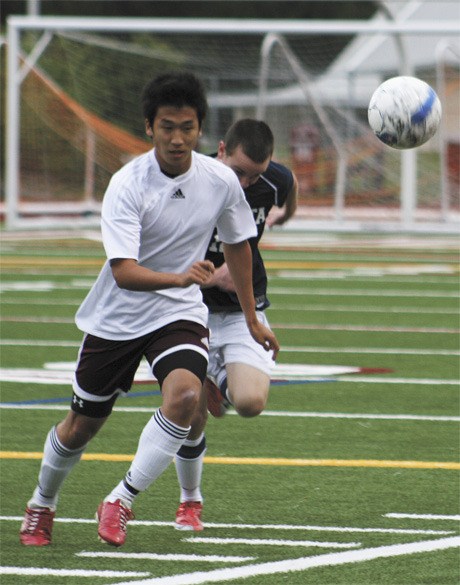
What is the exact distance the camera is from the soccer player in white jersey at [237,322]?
22.6 feet

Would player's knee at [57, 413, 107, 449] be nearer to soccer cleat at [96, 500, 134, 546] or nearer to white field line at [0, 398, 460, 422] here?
soccer cleat at [96, 500, 134, 546]

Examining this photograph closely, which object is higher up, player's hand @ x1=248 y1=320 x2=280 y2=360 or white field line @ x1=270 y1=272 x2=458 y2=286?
player's hand @ x1=248 y1=320 x2=280 y2=360

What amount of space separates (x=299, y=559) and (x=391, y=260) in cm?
1778

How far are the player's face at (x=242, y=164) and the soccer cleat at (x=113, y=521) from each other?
1957 mm

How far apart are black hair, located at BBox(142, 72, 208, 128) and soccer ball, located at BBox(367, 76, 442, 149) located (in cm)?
151

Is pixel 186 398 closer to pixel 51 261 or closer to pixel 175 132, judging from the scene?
pixel 175 132

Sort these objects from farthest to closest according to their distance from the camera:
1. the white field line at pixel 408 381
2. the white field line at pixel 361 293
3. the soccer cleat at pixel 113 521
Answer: the white field line at pixel 361 293 → the white field line at pixel 408 381 → the soccer cleat at pixel 113 521

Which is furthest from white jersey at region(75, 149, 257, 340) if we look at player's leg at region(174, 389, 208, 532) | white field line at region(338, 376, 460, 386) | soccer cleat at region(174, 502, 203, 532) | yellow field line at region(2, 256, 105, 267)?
yellow field line at region(2, 256, 105, 267)

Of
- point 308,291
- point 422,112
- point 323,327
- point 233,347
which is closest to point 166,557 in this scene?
point 233,347

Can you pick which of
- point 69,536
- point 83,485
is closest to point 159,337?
point 69,536

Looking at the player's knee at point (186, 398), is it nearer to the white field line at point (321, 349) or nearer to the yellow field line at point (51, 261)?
the white field line at point (321, 349)

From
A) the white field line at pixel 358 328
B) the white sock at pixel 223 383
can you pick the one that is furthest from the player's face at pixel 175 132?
the white field line at pixel 358 328

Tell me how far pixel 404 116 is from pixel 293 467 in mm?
1940

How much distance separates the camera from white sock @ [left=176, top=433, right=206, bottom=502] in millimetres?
6850
